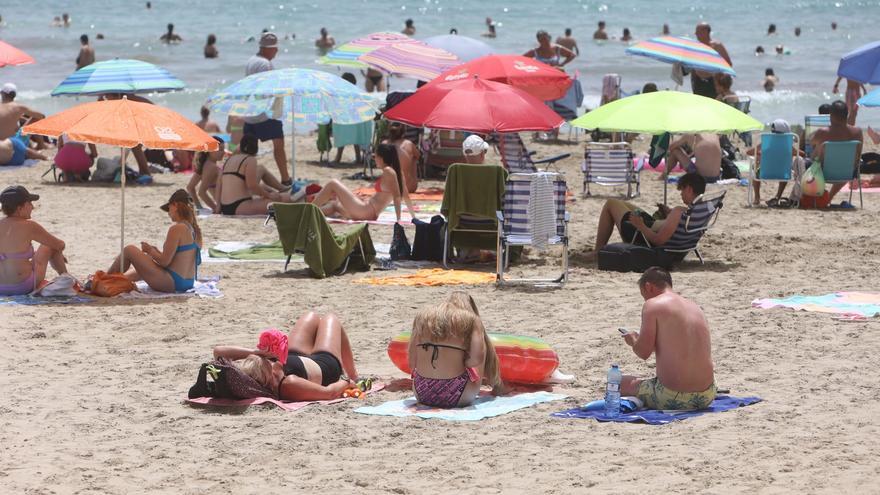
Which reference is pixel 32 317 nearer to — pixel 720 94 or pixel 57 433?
pixel 57 433

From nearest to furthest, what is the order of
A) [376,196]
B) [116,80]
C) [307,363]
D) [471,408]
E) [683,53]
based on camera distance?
[471,408]
[307,363]
[376,196]
[116,80]
[683,53]

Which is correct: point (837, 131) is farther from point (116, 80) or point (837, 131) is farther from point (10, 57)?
point (10, 57)

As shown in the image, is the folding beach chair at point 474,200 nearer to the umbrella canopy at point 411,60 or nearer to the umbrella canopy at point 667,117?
the umbrella canopy at point 667,117

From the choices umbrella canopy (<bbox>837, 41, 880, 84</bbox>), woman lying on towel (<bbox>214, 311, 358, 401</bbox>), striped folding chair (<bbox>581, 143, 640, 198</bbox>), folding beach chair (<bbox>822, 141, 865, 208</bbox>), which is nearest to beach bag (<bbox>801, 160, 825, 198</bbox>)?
folding beach chair (<bbox>822, 141, 865, 208</bbox>)

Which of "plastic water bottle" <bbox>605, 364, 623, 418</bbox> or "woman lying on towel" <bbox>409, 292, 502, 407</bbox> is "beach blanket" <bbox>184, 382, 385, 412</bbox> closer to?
"woman lying on towel" <bbox>409, 292, 502, 407</bbox>

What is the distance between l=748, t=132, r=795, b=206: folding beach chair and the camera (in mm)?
11859

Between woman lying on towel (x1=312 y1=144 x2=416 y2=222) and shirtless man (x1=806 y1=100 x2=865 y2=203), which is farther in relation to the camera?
shirtless man (x1=806 y1=100 x2=865 y2=203)

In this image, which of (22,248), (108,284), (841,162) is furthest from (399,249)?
(841,162)

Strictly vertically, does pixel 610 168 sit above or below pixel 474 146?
below

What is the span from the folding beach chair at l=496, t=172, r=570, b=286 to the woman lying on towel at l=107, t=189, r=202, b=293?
2.04m

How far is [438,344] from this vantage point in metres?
5.70

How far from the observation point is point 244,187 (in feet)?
37.5

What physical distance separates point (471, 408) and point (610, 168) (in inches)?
285

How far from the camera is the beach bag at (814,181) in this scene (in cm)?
1184
